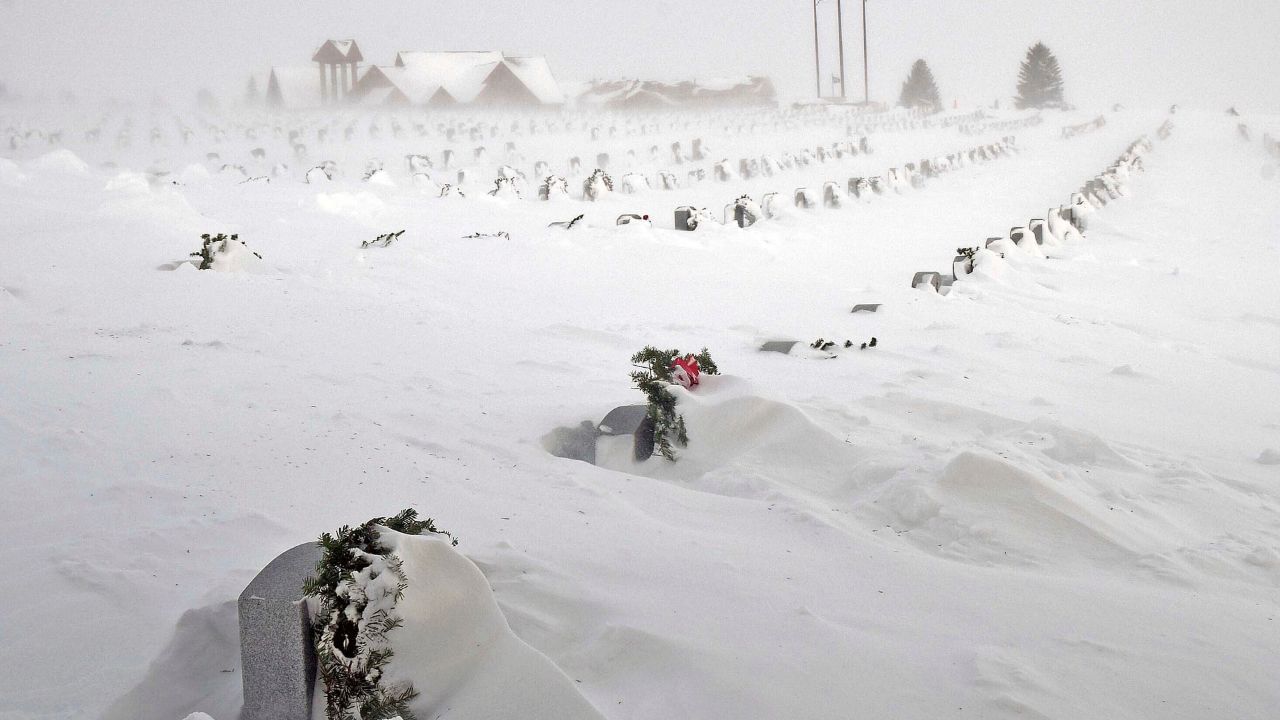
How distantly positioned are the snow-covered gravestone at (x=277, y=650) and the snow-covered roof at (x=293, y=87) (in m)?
43.3

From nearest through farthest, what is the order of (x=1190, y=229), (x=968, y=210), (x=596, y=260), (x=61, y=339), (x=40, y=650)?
(x=40, y=650), (x=61, y=339), (x=596, y=260), (x=1190, y=229), (x=968, y=210)

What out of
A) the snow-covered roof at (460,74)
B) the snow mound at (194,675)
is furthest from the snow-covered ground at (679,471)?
the snow-covered roof at (460,74)

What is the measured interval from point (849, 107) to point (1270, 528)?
48.0m

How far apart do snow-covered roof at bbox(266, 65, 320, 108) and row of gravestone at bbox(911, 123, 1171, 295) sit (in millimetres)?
34318

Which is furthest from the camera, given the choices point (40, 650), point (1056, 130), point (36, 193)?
point (1056, 130)

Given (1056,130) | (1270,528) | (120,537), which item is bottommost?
(1270,528)

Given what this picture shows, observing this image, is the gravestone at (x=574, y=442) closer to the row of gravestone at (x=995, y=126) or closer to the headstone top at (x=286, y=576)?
the headstone top at (x=286, y=576)

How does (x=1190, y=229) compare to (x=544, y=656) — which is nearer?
(x=544, y=656)

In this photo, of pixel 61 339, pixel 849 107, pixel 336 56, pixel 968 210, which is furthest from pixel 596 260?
pixel 849 107

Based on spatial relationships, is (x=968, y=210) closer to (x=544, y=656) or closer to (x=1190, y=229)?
(x=1190, y=229)

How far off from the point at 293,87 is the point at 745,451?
142 feet

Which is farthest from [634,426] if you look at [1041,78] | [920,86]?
[1041,78]

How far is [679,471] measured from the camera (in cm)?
470

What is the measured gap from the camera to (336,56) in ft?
141
